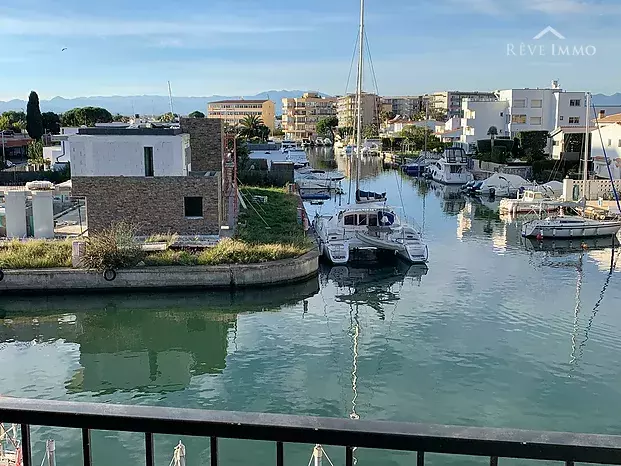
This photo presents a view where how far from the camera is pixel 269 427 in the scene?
1556 mm

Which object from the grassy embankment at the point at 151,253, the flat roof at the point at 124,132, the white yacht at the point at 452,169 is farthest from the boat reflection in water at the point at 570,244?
the white yacht at the point at 452,169

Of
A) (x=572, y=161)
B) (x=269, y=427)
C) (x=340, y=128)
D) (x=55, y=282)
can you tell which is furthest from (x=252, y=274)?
(x=340, y=128)

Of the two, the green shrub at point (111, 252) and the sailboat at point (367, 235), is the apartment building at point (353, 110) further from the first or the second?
the green shrub at point (111, 252)

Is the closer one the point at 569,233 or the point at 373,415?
the point at 373,415

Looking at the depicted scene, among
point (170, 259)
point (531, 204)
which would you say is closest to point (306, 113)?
point (531, 204)

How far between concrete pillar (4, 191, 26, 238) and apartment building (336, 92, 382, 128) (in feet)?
258

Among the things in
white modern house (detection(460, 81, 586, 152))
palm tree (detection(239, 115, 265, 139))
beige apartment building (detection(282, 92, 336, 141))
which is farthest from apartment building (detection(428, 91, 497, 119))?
white modern house (detection(460, 81, 586, 152))

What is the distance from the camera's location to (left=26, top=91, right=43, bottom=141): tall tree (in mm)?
54875

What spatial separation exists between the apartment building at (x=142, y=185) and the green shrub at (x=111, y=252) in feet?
8.46

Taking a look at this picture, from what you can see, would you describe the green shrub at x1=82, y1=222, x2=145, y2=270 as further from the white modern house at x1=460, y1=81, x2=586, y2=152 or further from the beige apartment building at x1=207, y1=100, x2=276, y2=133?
the beige apartment building at x1=207, y1=100, x2=276, y2=133

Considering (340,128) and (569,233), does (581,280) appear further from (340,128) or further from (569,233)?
(340,128)

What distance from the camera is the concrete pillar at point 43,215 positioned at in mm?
19672

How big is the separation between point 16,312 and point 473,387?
1105cm

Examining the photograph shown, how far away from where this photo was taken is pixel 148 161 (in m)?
20.8
